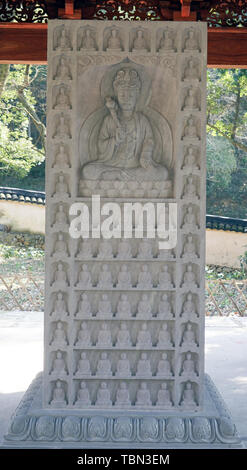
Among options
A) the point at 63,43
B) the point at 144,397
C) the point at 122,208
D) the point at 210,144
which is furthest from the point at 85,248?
the point at 210,144

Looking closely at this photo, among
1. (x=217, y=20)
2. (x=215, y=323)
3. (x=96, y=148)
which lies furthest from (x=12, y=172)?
(x=96, y=148)

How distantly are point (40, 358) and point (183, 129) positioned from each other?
9.71 feet

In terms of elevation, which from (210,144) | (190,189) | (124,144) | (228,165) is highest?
(210,144)

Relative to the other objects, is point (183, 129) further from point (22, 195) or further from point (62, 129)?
point (22, 195)

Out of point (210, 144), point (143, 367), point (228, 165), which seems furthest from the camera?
point (228, 165)

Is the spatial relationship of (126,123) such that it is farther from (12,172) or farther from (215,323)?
(12,172)

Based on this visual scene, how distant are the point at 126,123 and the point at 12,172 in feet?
35.2

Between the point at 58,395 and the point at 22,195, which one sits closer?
the point at 58,395

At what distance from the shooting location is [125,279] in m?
3.52

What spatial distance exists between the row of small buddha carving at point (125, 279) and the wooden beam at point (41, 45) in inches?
95.7

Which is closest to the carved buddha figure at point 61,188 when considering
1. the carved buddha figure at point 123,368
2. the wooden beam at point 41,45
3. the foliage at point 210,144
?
the carved buddha figure at point 123,368

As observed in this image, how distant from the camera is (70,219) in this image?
11.5 ft

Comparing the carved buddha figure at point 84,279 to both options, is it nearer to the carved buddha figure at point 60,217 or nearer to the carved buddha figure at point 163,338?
the carved buddha figure at point 60,217

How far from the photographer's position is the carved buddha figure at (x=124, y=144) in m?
3.50
